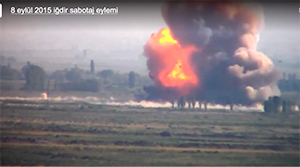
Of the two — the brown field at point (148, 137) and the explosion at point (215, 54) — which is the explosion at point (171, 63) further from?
the brown field at point (148, 137)

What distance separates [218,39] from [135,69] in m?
1.35

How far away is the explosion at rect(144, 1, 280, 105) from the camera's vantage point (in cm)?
799

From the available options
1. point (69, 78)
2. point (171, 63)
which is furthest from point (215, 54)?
point (69, 78)

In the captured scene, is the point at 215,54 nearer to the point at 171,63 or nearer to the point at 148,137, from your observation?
the point at 171,63

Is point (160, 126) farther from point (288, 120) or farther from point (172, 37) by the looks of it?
point (288, 120)

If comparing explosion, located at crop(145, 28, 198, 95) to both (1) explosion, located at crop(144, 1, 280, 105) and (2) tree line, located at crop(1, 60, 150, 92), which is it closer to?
(1) explosion, located at crop(144, 1, 280, 105)

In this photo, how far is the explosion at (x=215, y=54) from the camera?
7.99m

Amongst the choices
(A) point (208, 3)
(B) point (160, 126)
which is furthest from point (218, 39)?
(B) point (160, 126)

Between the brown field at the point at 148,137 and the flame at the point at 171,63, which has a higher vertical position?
the flame at the point at 171,63

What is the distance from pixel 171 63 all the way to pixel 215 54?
0.71 m

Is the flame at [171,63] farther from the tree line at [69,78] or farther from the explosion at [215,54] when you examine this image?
the tree line at [69,78]

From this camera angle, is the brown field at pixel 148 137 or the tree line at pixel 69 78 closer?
the brown field at pixel 148 137

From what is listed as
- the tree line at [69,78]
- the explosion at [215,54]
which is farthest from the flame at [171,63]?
the tree line at [69,78]

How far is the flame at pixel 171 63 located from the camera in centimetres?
814
